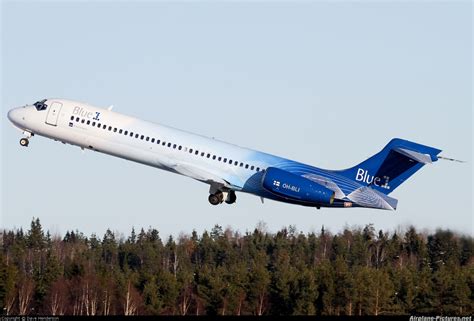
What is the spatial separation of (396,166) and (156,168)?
47.4ft

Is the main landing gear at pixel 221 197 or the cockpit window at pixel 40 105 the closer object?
the main landing gear at pixel 221 197

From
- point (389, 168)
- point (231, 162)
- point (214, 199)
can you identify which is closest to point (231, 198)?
point (214, 199)

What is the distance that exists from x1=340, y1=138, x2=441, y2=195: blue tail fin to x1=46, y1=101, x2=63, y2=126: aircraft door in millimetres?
18211

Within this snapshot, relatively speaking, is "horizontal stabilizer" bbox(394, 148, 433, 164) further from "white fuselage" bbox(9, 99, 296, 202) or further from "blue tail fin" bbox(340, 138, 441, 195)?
"white fuselage" bbox(9, 99, 296, 202)

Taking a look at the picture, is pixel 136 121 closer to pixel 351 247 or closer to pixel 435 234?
pixel 435 234

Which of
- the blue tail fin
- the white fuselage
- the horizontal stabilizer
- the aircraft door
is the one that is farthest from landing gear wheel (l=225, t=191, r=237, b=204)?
the aircraft door

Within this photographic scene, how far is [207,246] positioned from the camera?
408ft

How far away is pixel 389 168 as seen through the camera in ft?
258

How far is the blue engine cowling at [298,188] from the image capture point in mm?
77750

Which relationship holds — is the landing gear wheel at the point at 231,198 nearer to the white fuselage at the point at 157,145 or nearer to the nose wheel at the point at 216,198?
the nose wheel at the point at 216,198

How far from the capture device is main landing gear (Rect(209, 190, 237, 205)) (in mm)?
81625

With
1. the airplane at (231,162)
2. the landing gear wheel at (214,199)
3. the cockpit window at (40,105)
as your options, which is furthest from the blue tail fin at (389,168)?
the cockpit window at (40,105)

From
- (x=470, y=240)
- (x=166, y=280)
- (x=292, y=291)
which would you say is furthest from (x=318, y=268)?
(x=470, y=240)

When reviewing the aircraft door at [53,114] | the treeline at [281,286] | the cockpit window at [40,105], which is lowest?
the treeline at [281,286]
